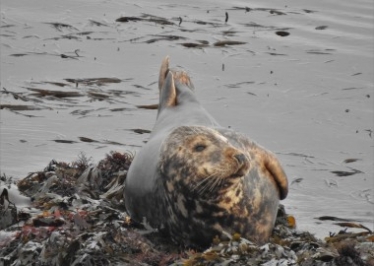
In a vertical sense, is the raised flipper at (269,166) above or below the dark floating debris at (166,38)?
above

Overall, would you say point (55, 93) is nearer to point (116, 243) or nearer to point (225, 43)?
point (225, 43)

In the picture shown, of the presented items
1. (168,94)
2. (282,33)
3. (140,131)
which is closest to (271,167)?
(168,94)

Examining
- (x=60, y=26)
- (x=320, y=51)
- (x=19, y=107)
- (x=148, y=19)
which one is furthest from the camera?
(x=148, y=19)

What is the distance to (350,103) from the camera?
9844 mm

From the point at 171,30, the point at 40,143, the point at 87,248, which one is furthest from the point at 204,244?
the point at 171,30

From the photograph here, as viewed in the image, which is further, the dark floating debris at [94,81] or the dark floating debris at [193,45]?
the dark floating debris at [193,45]

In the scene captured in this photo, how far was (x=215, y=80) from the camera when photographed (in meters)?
10.3

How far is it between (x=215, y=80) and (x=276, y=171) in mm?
4448

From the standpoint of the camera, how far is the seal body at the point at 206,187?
559 cm

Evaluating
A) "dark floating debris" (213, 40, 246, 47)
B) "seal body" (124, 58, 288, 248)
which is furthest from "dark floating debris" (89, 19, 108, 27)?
"seal body" (124, 58, 288, 248)

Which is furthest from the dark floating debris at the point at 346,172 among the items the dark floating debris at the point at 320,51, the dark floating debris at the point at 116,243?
the dark floating debris at the point at 320,51

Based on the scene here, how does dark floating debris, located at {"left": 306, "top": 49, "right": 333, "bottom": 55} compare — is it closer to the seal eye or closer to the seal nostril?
the seal eye

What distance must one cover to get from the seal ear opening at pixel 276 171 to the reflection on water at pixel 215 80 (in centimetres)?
95

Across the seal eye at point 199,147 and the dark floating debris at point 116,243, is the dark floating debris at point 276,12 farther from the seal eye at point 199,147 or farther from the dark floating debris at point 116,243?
the seal eye at point 199,147
